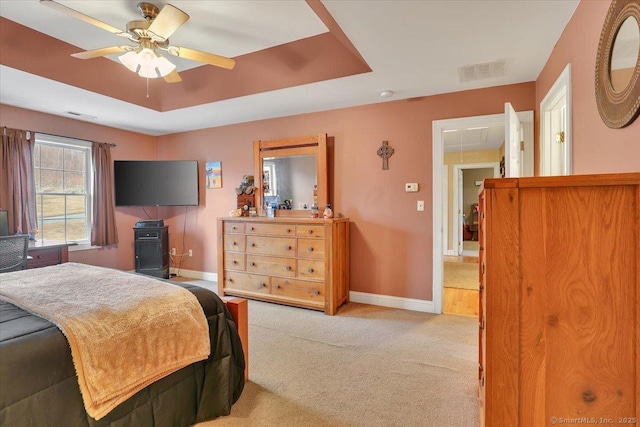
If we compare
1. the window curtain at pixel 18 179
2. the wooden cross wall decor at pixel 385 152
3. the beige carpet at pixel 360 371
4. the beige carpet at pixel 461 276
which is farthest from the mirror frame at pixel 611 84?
the window curtain at pixel 18 179

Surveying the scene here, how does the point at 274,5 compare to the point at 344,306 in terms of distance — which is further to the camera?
the point at 344,306

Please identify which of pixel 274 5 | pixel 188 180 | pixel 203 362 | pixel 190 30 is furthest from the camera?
pixel 188 180

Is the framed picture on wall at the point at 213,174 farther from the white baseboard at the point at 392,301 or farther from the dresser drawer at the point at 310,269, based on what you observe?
the white baseboard at the point at 392,301

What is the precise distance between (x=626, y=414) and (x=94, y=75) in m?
4.40

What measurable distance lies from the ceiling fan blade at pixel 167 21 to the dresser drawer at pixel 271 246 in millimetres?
2236

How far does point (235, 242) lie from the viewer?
12.8 ft

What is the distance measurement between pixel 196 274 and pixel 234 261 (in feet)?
4.50

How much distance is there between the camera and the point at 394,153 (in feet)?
11.6

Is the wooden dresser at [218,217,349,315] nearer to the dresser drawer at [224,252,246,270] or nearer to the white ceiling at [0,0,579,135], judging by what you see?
the dresser drawer at [224,252,246,270]

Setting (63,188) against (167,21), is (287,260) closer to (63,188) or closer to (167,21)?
(167,21)

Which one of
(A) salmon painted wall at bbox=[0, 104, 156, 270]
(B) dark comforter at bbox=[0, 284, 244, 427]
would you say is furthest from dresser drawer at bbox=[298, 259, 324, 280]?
(A) salmon painted wall at bbox=[0, 104, 156, 270]

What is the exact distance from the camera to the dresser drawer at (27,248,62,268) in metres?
3.36

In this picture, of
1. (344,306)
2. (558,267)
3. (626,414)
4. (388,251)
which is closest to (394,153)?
(388,251)

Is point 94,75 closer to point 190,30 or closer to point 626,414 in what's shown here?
point 190,30
